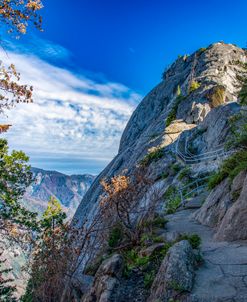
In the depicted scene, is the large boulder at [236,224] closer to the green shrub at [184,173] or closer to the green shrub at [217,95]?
the green shrub at [184,173]

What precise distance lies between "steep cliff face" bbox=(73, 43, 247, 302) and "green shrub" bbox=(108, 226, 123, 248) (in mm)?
1743

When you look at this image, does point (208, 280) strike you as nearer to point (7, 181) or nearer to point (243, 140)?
point (243, 140)

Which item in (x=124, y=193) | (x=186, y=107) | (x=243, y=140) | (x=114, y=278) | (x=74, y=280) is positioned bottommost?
(x=74, y=280)

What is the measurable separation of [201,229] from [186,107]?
33.7 metres

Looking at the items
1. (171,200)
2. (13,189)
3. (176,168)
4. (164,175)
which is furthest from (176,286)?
(13,189)

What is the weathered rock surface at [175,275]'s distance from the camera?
605 cm

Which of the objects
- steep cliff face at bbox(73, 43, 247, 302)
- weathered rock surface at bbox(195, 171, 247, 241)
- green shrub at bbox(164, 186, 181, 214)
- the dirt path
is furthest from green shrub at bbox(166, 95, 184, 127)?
the dirt path

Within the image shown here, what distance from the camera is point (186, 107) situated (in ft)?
144

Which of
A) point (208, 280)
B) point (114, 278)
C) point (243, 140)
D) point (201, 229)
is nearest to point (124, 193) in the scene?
point (201, 229)

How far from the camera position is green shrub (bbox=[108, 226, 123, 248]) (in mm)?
13172

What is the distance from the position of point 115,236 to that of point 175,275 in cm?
721

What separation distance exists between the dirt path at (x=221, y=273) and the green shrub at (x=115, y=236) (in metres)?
4.28

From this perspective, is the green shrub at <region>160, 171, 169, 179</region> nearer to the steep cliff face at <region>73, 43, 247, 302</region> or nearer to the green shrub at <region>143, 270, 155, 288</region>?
the steep cliff face at <region>73, 43, 247, 302</region>

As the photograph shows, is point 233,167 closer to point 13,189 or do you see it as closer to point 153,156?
point 153,156
